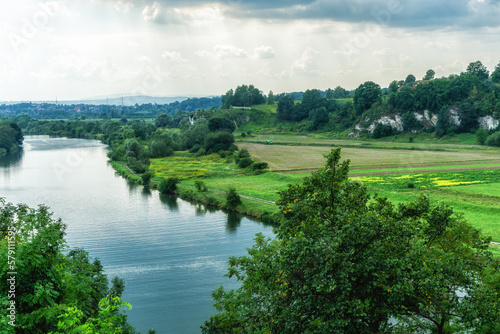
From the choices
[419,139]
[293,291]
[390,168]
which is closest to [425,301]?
[293,291]

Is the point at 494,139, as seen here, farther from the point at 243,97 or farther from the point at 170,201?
the point at 243,97

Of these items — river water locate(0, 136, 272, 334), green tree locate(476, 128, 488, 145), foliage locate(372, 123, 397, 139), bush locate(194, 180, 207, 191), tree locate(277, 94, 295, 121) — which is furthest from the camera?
tree locate(277, 94, 295, 121)

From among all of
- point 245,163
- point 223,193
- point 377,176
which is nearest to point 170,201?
point 223,193

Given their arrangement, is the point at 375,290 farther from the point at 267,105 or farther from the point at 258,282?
the point at 267,105

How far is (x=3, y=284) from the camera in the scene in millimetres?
9305

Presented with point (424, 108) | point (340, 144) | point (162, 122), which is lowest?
point (340, 144)

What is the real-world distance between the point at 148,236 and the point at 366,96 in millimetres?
100122

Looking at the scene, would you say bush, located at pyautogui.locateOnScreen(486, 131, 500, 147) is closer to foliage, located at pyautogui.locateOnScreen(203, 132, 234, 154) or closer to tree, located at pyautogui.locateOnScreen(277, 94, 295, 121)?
foliage, located at pyautogui.locateOnScreen(203, 132, 234, 154)

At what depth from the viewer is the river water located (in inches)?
922

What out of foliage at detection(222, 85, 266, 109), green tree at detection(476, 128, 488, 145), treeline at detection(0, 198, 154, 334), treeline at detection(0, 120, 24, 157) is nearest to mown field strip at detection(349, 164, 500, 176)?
green tree at detection(476, 128, 488, 145)

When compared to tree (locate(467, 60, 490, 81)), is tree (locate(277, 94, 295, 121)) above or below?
below

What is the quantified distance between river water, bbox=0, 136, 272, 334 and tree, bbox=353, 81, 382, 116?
7982cm

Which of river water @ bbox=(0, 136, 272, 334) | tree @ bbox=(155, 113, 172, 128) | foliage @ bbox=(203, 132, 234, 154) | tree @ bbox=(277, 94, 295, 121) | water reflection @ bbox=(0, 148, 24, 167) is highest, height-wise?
tree @ bbox=(277, 94, 295, 121)

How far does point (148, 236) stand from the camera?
35000 millimetres
